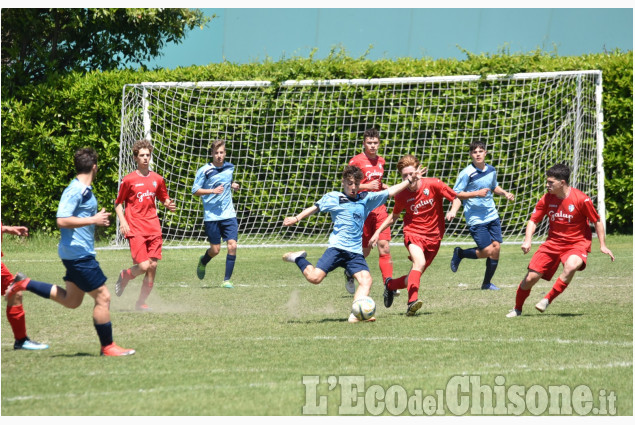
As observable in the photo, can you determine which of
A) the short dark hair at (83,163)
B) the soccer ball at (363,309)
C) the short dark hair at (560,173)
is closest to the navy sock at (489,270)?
the short dark hair at (560,173)

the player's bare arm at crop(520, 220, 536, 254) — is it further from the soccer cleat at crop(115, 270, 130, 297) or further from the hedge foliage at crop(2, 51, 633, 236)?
the hedge foliage at crop(2, 51, 633, 236)

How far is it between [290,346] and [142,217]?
3606mm

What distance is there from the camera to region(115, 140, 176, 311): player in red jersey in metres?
9.98

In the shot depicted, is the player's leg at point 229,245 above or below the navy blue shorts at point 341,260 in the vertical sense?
below

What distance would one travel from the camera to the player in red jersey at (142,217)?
9.98 meters

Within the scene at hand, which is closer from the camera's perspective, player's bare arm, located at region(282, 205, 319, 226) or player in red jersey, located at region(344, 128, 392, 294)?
player's bare arm, located at region(282, 205, 319, 226)

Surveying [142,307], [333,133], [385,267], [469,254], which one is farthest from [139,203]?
[333,133]

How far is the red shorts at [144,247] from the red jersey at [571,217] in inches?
176

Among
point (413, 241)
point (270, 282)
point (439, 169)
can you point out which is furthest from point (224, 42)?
point (413, 241)

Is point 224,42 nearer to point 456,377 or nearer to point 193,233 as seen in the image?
point 193,233

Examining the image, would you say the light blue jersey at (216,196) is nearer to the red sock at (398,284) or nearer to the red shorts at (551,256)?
the red sock at (398,284)

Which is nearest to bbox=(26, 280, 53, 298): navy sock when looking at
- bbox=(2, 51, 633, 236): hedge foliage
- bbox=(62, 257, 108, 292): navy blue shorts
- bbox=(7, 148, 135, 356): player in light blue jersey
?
bbox=(7, 148, 135, 356): player in light blue jersey

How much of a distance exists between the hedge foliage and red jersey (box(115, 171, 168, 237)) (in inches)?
277

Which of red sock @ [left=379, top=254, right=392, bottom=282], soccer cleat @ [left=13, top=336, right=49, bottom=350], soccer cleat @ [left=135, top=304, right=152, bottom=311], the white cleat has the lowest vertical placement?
soccer cleat @ [left=135, top=304, right=152, bottom=311]
